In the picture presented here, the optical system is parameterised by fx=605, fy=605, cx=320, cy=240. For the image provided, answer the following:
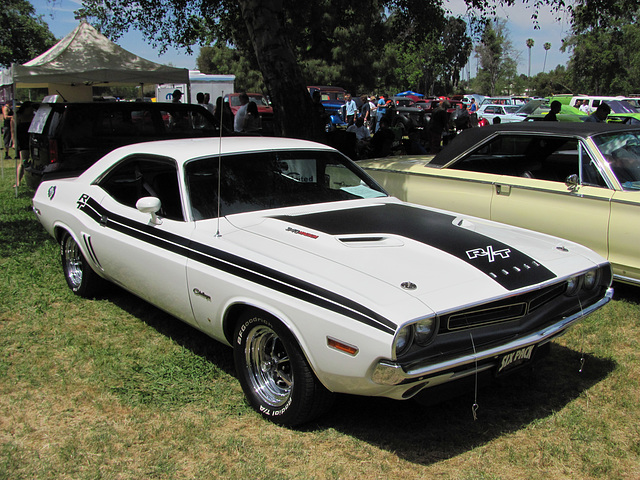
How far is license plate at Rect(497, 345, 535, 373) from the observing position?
3.01 meters

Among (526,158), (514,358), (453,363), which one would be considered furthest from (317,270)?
(526,158)

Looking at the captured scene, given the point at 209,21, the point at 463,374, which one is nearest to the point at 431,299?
the point at 463,374

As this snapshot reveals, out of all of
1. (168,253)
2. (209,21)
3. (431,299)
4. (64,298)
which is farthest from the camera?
(209,21)

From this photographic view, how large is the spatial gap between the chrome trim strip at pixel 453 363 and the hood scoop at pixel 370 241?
0.81 metres

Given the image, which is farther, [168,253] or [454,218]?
[454,218]

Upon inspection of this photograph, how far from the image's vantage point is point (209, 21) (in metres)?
13.2

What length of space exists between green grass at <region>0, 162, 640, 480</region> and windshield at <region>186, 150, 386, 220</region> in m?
1.09

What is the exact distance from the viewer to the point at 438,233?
3615mm

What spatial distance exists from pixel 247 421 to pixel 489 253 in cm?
162

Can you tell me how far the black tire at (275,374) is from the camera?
302 cm

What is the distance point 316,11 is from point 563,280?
13230mm

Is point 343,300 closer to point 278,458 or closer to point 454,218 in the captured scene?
point 278,458

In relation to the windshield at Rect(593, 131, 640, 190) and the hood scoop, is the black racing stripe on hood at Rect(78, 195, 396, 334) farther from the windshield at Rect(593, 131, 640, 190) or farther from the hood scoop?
the windshield at Rect(593, 131, 640, 190)

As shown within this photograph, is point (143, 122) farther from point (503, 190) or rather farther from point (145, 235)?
point (503, 190)
